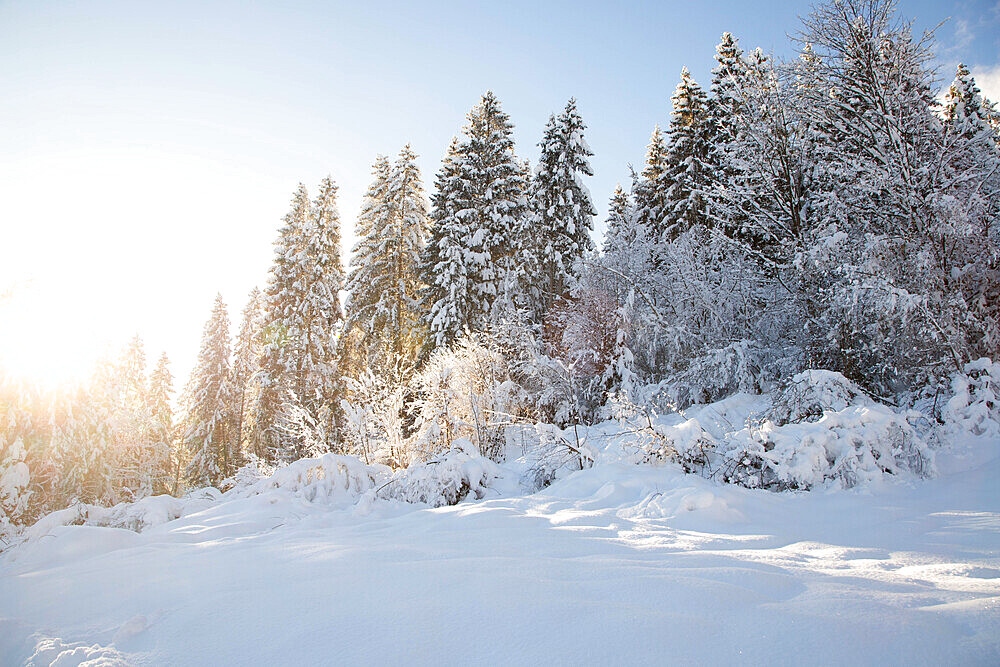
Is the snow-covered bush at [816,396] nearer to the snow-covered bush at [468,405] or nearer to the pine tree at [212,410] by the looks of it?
the snow-covered bush at [468,405]

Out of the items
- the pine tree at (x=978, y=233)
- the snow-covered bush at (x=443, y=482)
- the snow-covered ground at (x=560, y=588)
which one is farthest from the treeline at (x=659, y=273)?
the snow-covered ground at (x=560, y=588)

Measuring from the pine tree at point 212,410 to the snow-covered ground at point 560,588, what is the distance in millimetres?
20226

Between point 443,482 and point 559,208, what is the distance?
1420cm

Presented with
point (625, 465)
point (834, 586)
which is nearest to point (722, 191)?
point (625, 465)

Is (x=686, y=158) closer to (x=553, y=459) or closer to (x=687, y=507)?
→ (x=553, y=459)

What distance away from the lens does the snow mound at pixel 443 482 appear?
6676 mm

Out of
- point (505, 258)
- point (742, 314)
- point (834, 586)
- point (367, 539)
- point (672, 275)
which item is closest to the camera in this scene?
point (834, 586)

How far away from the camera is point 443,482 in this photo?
6766 millimetres

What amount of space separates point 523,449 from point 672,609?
8.32 m

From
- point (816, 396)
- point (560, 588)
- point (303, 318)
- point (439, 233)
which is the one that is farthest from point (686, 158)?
point (560, 588)

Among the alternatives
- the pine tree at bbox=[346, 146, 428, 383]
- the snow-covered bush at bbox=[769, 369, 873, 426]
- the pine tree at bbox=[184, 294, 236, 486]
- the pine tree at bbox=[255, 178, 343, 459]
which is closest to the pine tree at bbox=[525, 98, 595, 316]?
the pine tree at bbox=[346, 146, 428, 383]

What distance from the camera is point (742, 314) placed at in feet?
→ 37.7

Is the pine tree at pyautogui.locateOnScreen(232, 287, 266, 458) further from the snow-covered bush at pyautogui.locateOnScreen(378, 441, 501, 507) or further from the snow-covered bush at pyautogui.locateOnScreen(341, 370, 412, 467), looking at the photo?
the snow-covered bush at pyautogui.locateOnScreen(378, 441, 501, 507)

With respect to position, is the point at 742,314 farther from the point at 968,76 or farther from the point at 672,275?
the point at 968,76
